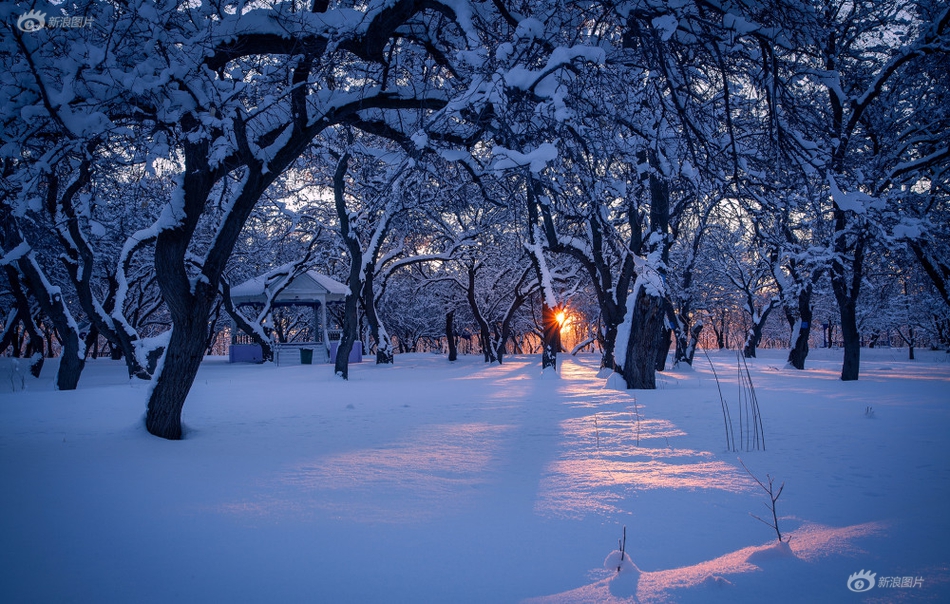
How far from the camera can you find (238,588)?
2354 mm

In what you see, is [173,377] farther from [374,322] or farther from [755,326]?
[755,326]

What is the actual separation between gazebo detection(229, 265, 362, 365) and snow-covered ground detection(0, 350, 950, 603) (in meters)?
15.7

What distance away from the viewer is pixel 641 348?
35.8ft

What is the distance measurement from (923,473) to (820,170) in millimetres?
2692

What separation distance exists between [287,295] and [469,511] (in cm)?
2134

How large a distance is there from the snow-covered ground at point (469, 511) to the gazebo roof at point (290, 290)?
15950mm

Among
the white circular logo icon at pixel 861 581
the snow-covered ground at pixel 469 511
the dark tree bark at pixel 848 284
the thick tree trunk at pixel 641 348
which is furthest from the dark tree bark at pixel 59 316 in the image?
the dark tree bark at pixel 848 284

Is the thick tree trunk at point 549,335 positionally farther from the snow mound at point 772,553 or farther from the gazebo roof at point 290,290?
the snow mound at point 772,553

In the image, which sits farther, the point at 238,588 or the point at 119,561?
the point at 119,561

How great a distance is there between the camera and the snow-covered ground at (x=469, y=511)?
2.36 m

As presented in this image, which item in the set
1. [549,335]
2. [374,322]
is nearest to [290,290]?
[374,322]

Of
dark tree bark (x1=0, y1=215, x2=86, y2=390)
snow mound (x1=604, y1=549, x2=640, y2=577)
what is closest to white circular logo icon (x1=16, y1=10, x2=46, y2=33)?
snow mound (x1=604, y1=549, x2=640, y2=577)

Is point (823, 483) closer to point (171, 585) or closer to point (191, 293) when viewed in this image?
point (171, 585)

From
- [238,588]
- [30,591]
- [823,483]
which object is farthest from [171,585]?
[823,483]
